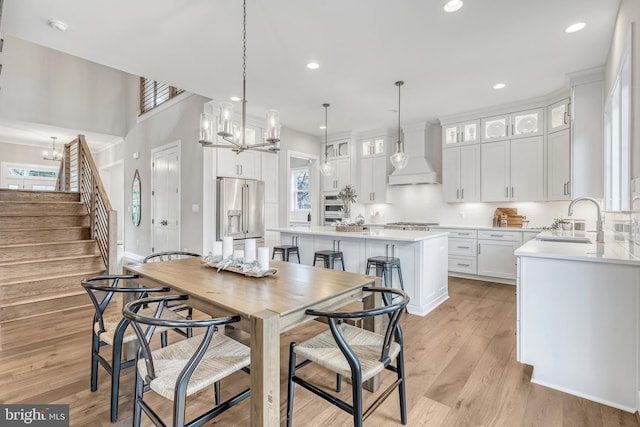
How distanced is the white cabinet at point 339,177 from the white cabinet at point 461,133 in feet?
6.72

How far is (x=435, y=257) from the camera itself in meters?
3.72

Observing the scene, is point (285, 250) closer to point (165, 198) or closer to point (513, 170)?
point (165, 198)

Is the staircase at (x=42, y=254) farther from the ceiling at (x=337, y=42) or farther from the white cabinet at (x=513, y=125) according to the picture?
the white cabinet at (x=513, y=125)

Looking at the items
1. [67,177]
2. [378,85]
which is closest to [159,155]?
[67,177]

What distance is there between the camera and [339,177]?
6.96m

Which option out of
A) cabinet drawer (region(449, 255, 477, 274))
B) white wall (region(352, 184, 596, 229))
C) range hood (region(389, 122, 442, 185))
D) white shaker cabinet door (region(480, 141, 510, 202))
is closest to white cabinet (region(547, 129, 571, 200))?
white wall (region(352, 184, 596, 229))

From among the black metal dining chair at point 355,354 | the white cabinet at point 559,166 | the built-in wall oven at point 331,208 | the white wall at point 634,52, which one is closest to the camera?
the black metal dining chair at point 355,354

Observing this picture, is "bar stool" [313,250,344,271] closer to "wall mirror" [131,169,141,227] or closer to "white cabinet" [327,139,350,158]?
"white cabinet" [327,139,350,158]

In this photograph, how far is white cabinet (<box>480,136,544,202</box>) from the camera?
187 inches

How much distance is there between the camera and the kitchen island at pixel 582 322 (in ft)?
6.00

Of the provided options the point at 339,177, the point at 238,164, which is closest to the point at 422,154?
the point at 339,177

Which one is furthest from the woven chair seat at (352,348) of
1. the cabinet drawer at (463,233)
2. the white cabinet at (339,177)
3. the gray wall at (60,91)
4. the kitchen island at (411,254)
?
the gray wall at (60,91)

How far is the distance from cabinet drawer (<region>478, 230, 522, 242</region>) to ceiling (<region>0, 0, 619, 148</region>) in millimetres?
2046

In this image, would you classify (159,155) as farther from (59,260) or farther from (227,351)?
(227,351)
